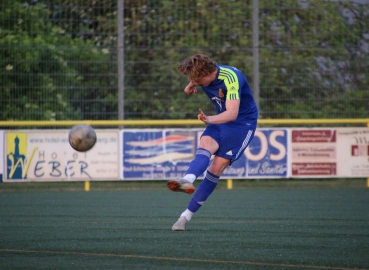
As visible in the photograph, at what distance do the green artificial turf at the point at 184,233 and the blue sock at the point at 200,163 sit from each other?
0.58 m

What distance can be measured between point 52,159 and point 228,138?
7.35 m

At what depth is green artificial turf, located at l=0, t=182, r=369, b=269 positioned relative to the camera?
17.3ft

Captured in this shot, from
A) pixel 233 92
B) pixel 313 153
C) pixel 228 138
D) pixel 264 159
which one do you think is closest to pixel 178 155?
pixel 264 159

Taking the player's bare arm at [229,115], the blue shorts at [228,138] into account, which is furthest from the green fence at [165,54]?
the player's bare arm at [229,115]

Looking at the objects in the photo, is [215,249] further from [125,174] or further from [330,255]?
[125,174]

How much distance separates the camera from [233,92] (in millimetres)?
7133

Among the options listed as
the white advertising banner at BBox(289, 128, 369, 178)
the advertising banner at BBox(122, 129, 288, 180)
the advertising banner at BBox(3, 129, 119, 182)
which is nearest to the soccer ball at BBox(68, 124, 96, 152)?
the advertising banner at BBox(3, 129, 119, 182)

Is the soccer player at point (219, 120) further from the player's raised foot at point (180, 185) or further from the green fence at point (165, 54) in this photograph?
the green fence at point (165, 54)

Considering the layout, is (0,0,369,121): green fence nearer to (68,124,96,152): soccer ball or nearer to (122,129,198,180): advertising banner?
(122,129,198,180): advertising banner

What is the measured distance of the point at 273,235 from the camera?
6.91m

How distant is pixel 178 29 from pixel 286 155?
134 inches

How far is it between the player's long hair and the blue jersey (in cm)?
16

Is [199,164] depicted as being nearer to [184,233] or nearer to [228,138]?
[228,138]

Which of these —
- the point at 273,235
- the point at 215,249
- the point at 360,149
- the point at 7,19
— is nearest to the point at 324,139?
the point at 360,149
